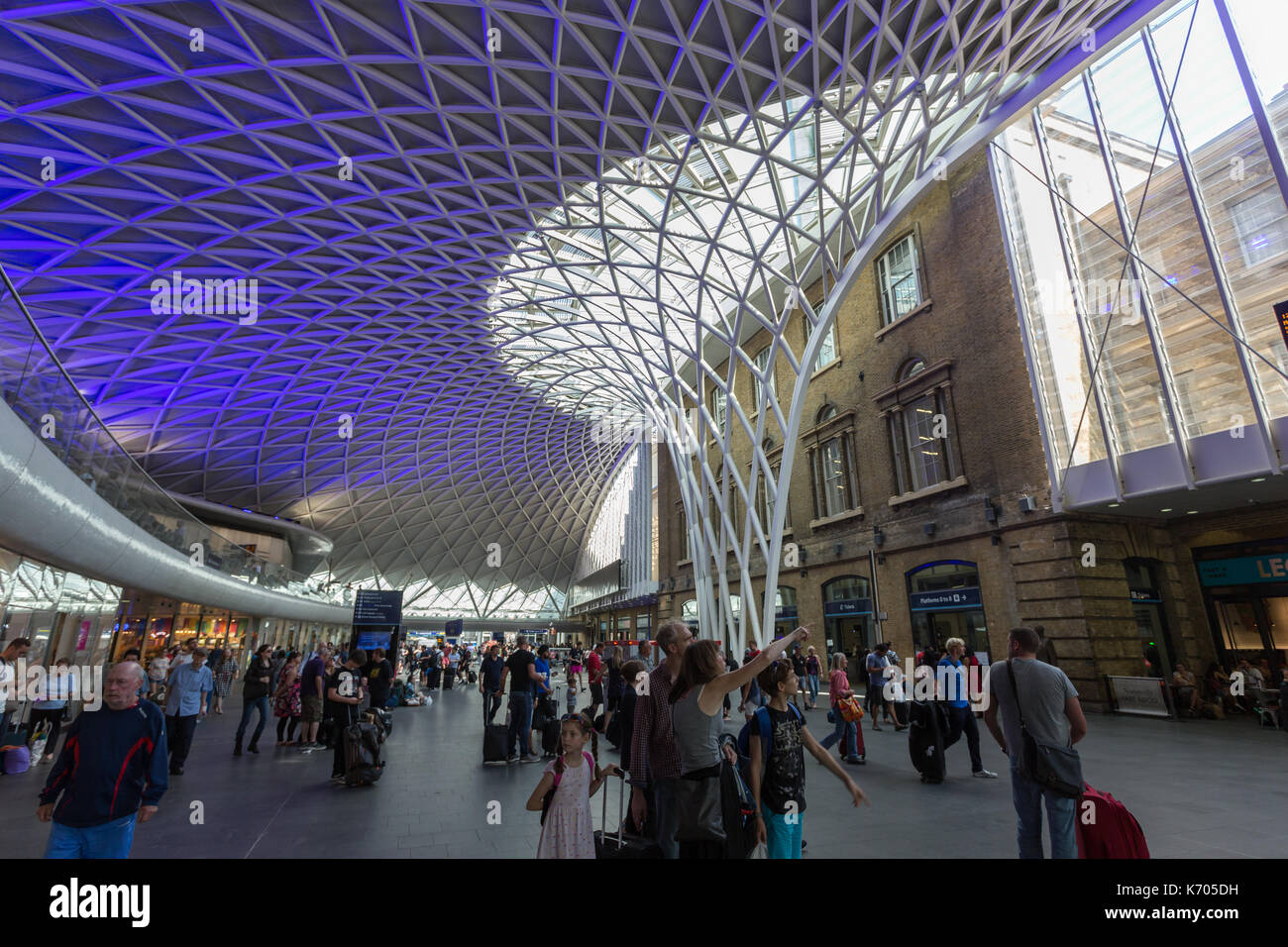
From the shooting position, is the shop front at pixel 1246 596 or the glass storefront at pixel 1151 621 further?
the glass storefront at pixel 1151 621

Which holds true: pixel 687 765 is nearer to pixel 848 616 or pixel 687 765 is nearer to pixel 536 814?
pixel 536 814

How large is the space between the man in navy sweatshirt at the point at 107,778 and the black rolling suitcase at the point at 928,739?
8.45 metres

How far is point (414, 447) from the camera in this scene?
4412 cm

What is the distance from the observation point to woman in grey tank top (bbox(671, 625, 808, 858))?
3703 mm

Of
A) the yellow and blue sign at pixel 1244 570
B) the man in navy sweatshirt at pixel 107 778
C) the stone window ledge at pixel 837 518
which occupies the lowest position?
the man in navy sweatshirt at pixel 107 778

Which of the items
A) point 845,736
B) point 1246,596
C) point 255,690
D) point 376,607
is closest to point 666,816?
point 845,736

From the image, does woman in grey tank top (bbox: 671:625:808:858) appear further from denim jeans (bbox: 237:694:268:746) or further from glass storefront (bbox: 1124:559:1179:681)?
glass storefront (bbox: 1124:559:1179:681)

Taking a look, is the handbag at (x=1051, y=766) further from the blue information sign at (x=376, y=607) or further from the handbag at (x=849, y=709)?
the blue information sign at (x=376, y=607)

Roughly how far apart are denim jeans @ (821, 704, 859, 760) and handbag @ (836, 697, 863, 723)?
0.20 feet

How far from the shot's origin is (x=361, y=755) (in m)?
8.49

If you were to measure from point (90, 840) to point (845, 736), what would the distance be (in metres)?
9.37

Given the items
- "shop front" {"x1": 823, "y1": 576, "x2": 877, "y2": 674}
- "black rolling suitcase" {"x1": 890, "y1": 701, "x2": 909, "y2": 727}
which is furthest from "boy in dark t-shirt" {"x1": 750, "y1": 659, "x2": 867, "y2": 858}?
"shop front" {"x1": 823, "y1": 576, "x2": 877, "y2": 674}

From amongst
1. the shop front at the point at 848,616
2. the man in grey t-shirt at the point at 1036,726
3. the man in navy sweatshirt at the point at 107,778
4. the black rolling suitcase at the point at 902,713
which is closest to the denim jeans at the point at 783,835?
the man in grey t-shirt at the point at 1036,726

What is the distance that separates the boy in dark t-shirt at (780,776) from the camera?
153 inches
